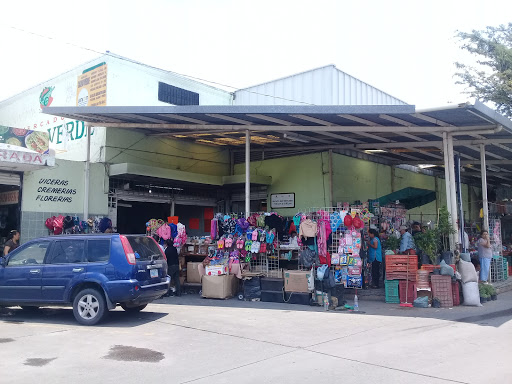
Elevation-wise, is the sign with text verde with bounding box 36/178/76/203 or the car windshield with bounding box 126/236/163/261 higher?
the sign with text verde with bounding box 36/178/76/203

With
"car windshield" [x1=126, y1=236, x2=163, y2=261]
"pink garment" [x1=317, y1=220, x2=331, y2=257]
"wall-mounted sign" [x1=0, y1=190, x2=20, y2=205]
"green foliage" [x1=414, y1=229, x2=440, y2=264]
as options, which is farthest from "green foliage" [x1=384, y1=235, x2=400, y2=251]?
"wall-mounted sign" [x1=0, y1=190, x2=20, y2=205]

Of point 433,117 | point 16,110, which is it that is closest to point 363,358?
point 433,117

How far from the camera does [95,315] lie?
9242 mm

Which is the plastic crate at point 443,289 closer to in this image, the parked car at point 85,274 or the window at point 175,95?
the parked car at point 85,274

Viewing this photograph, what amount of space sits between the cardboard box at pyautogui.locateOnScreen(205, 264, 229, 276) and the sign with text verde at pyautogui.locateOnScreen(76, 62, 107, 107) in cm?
874

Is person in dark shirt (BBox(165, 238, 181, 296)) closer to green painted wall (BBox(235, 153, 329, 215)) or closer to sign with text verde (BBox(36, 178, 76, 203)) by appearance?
sign with text verde (BBox(36, 178, 76, 203))

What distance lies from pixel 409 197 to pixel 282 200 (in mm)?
4760

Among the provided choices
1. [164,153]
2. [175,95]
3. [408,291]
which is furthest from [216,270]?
[175,95]

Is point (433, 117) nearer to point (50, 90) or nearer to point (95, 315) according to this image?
point (95, 315)

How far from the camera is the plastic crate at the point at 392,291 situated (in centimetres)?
1220

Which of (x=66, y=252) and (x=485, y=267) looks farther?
(x=485, y=267)

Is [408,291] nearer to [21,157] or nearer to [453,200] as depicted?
[453,200]

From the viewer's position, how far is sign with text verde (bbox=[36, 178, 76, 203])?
46.7ft

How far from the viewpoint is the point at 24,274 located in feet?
32.3
